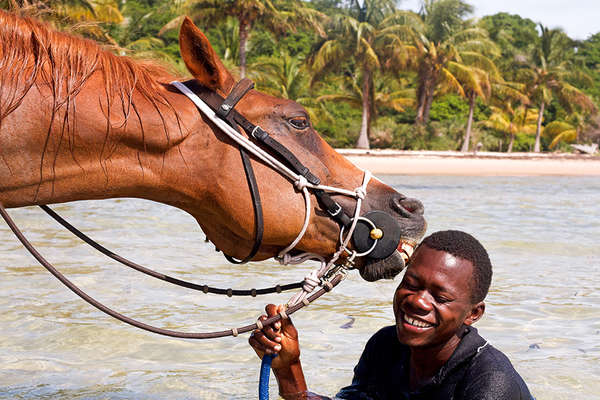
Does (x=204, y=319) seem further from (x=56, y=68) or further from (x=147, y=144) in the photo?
(x=56, y=68)

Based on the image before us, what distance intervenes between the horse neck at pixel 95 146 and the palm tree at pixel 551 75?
130 ft

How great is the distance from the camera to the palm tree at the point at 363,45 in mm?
34375

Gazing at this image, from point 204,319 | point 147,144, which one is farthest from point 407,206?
point 204,319

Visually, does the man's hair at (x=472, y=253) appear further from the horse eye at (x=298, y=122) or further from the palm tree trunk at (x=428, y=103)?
the palm tree trunk at (x=428, y=103)

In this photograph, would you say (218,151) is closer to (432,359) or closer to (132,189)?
(132,189)

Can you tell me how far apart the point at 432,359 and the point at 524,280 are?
424 cm

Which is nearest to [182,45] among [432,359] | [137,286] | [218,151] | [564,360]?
[218,151]

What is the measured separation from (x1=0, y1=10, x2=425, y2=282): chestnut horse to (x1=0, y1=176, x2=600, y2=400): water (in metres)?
1.51

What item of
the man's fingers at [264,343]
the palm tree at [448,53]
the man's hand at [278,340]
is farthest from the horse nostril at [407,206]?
the palm tree at [448,53]

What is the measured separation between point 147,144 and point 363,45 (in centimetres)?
3249

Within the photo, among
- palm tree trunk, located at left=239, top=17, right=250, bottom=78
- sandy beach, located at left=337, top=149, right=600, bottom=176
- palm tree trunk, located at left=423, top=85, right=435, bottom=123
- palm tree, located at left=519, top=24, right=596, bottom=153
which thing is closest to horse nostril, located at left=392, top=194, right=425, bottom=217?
sandy beach, located at left=337, top=149, right=600, bottom=176

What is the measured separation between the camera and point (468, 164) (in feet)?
96.7

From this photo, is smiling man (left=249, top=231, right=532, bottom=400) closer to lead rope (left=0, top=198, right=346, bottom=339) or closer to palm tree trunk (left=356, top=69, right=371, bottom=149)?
lead rope (left=0, top=198, right=346, bottom=339)

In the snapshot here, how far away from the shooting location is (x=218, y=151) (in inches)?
109
